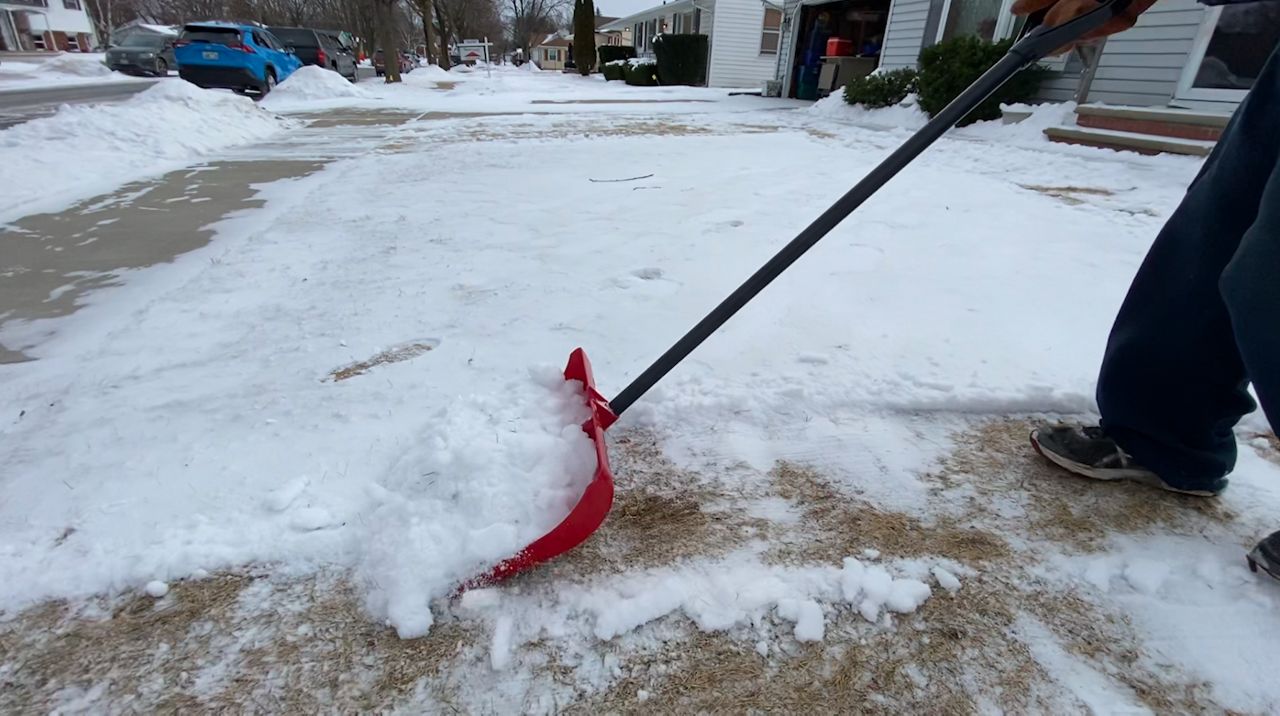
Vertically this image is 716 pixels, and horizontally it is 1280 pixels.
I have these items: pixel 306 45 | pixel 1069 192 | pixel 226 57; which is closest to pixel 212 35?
pixel 226 57

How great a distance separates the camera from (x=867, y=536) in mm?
1408

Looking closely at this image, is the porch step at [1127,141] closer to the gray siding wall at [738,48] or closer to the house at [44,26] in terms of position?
the gray siding wall at [738,48]

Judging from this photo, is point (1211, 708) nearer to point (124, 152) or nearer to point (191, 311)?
point (191, 311)

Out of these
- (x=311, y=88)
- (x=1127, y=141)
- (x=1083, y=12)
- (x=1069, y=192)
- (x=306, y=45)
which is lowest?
(x=1069, y=192)

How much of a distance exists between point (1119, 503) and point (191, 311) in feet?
10.4

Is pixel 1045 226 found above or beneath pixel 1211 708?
above

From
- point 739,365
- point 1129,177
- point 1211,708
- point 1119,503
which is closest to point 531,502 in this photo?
point 739,365

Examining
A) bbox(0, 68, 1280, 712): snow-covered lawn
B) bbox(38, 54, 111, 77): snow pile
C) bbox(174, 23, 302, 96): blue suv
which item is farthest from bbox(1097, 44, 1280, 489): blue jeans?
bbox(38, 54, 111, 77): snow pile

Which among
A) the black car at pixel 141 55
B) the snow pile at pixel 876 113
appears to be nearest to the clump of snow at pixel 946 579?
the snow pile at pixel 876 113

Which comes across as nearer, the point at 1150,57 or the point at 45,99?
the point at 1150,57

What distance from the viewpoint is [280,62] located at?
13.9m

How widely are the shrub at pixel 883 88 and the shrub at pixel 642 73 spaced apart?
13603 mm

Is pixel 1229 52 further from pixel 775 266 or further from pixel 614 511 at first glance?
pixel 614 511

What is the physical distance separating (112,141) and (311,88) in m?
9.32
